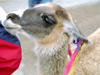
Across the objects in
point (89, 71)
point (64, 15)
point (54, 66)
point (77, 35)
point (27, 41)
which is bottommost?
point (27, 41)

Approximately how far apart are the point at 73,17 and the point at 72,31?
4.03 metres

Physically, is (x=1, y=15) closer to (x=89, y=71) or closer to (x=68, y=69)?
(x=68, y=69)

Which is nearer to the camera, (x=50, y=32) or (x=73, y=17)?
(x=50, y=32)

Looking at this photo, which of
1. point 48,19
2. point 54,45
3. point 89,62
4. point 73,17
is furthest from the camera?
point 73,17

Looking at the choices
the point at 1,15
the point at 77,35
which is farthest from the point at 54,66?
the point at 1,15

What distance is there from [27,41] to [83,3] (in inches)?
165

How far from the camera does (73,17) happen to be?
17.7ft

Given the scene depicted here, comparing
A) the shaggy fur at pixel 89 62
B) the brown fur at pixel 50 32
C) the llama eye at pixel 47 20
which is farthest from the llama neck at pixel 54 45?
the shaggy fur at pixel 89 62

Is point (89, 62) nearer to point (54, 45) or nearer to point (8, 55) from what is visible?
point (54, 45)

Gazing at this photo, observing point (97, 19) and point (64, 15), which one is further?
point (97, 19)

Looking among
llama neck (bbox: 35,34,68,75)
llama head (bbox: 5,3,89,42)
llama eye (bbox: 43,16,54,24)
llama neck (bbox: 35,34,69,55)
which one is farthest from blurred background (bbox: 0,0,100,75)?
llama eye (bbox: 43,16,54,24)

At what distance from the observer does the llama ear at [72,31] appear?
1471 mm

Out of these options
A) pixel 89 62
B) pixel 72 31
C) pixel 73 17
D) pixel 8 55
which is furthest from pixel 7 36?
pixel 73 17

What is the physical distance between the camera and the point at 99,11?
6.28 m
